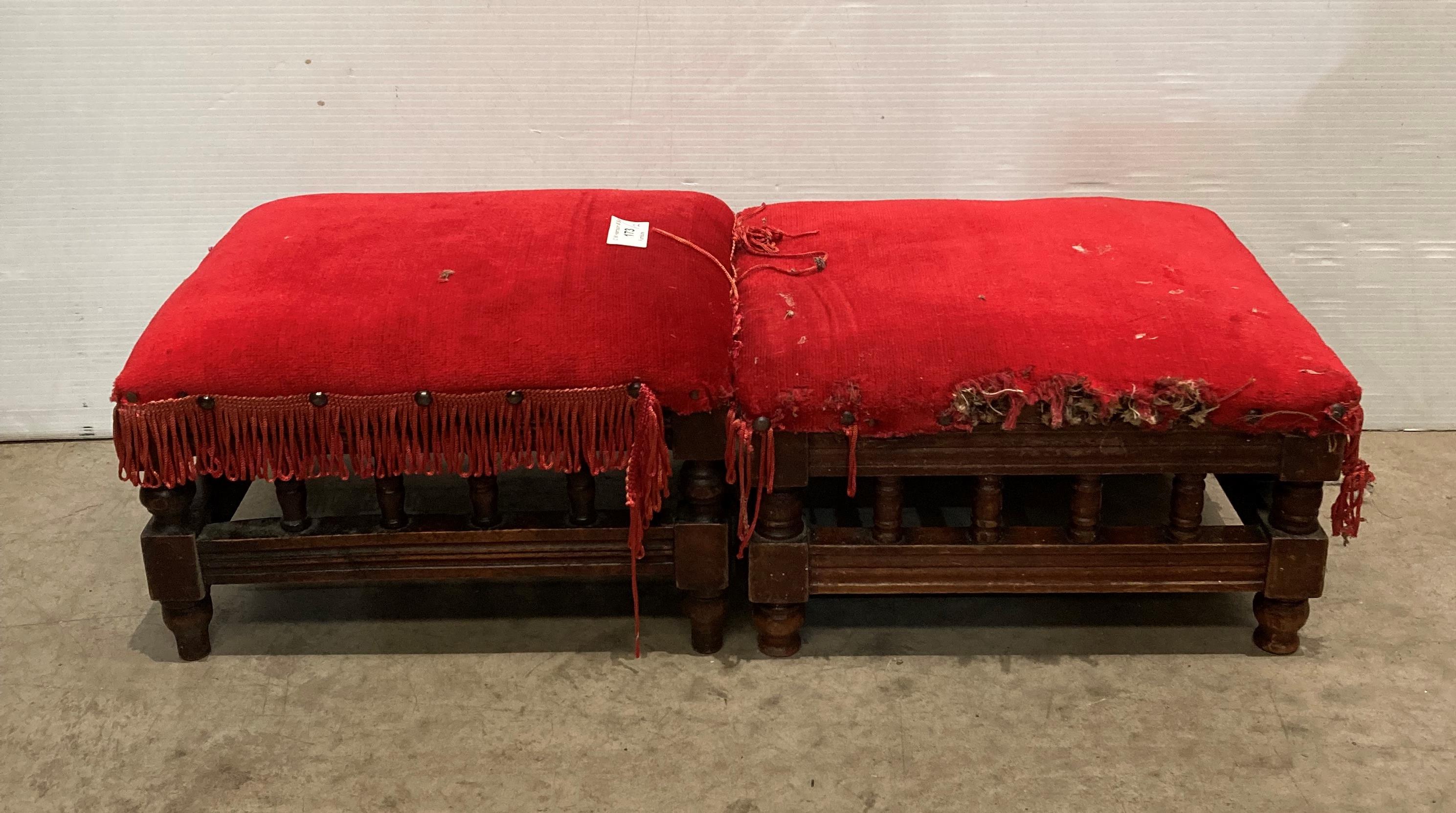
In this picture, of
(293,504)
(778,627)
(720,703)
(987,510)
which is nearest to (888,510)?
(987,510)

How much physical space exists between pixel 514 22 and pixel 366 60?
0.30 m

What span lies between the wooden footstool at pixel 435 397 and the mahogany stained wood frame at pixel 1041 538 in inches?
4.4

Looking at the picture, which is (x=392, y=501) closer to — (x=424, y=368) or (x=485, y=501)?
(x=485, y=501)

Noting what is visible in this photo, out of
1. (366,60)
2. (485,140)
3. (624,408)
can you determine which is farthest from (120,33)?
(624,408)

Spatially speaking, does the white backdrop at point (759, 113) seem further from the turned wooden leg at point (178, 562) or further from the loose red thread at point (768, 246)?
the turned wooden leg at point (178, 562)

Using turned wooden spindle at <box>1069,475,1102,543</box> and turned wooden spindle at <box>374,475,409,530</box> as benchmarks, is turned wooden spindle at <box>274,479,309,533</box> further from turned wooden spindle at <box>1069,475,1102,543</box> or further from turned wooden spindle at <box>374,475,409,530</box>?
turned wooden spindle at <box>1069,475,1102,543</box>

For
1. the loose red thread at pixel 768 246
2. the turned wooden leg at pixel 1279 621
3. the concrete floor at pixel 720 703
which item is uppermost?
the loose red thread at pixel 768 246

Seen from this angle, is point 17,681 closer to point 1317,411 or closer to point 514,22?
point 514,22

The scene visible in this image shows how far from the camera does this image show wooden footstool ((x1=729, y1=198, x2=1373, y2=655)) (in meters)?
1.89

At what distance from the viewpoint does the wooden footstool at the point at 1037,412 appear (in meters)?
1.89

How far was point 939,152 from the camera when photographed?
2.69 metres

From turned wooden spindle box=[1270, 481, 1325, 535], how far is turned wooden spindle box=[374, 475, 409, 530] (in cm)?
131

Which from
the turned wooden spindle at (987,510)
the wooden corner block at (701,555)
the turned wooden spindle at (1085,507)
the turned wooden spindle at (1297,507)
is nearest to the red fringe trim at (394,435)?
the wooden corner block at (701,555)

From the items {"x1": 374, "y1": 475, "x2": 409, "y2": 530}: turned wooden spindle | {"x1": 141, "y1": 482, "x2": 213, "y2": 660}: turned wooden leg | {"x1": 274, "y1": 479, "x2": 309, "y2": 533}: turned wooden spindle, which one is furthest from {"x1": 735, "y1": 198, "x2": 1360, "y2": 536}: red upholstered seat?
{"x1": 141, "y1": 482, "x2": 213, "y2": 660}: turned wooden leg
